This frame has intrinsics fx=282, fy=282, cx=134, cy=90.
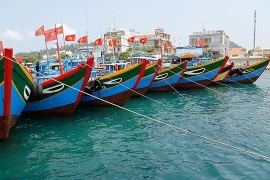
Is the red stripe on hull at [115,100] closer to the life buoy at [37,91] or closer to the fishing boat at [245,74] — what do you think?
the life buoy at [37,91]

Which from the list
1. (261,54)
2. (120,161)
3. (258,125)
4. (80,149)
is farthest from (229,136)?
(261,54)

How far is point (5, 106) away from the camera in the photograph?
8359 mm

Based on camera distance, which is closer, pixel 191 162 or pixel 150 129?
pixel 191 162

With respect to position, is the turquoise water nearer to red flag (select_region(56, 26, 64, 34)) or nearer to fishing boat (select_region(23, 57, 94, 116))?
fishing boat (select_region(23, 57, 94, 116))

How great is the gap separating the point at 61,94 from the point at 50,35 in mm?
4327

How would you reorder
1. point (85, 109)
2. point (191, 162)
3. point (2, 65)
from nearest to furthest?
1. point (191, 162)
2. point (2, 65)
3. point (85, 109)

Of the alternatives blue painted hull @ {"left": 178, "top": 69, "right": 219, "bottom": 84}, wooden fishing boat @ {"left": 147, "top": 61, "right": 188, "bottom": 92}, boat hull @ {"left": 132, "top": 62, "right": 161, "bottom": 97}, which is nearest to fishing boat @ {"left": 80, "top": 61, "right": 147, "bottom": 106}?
boat hull @ {"left": 132, "top": 62, "right": 161, "bottom": 97}

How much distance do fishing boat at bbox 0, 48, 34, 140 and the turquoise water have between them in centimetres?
70

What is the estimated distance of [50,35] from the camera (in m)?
14.5

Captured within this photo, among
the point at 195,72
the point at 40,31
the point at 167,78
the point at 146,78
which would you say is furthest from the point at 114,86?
the point at 195,72

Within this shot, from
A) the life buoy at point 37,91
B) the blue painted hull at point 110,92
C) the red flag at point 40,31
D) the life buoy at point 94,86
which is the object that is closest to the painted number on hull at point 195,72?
the blue painted hull at point 110,92

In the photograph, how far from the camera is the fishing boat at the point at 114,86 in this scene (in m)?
14.3

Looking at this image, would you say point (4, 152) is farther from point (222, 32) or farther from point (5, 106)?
point (222, 32)

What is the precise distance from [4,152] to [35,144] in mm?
985
